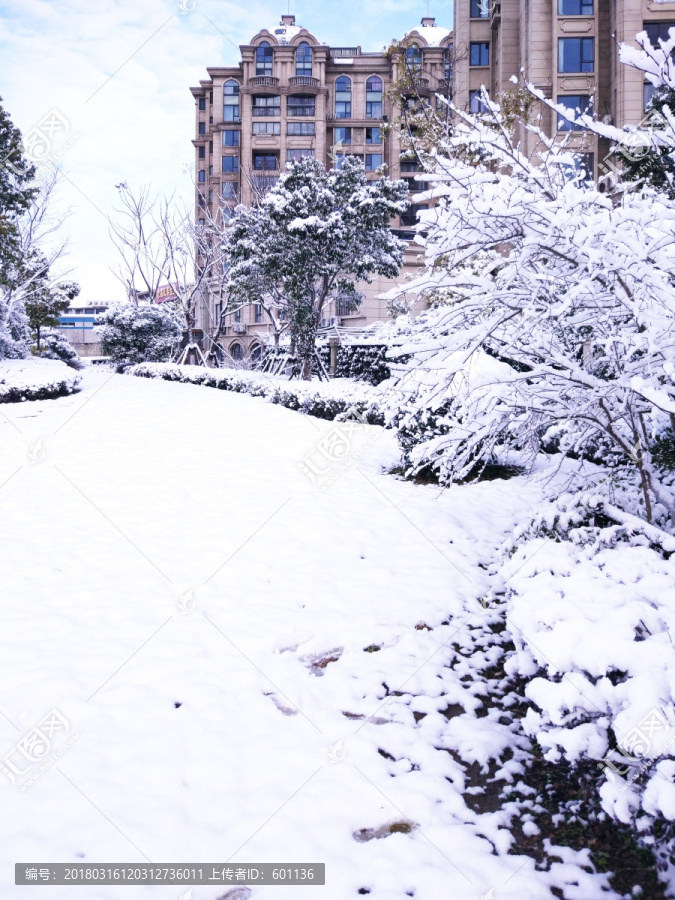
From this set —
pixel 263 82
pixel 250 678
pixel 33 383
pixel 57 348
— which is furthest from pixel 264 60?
pixel 250 678

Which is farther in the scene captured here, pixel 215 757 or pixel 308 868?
pixel 215 757

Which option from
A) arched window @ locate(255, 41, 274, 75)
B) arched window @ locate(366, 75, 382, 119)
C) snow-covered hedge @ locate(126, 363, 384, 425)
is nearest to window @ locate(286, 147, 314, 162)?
arched window @ locate(366, 75, 382, 119)

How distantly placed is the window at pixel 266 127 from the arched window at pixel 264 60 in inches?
138

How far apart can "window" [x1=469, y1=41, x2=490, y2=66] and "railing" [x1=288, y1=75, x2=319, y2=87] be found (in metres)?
15.3

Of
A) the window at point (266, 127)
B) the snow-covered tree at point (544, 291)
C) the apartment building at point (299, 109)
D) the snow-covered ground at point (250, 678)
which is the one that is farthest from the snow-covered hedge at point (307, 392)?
the window at point (266, 127)

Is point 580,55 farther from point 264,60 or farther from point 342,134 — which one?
point 264,60

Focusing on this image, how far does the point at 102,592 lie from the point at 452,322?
3.24m

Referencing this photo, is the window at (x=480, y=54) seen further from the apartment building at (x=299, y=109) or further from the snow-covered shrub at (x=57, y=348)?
the snow-covered shrub at (x=57, y=348)

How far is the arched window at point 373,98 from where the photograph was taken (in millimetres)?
41188

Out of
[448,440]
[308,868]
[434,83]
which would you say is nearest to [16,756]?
[308,868]

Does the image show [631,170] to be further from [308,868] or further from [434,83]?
[434,83]

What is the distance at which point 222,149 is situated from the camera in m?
42.2

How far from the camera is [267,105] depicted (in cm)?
4069

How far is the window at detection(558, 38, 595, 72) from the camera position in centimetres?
2408
